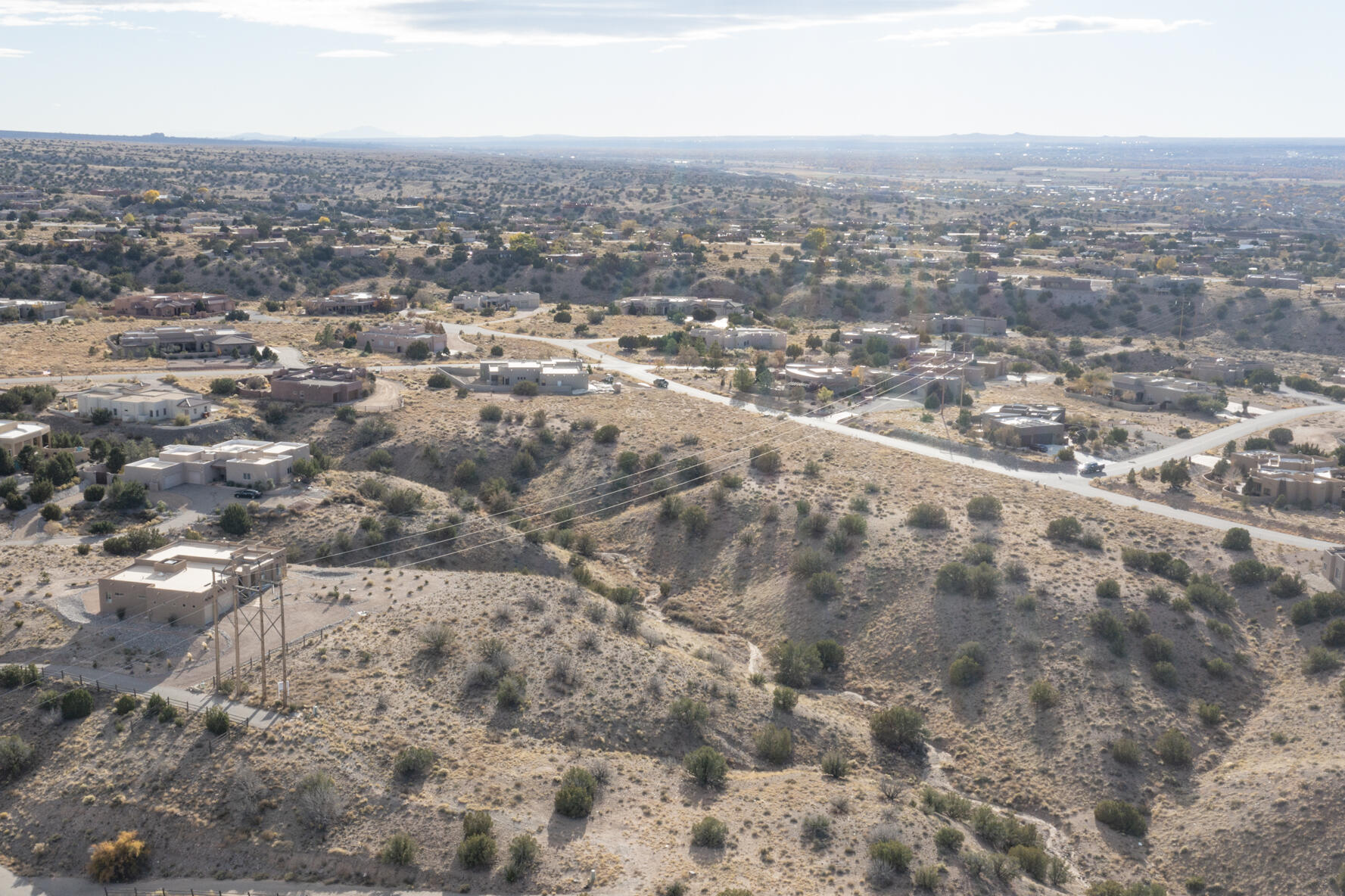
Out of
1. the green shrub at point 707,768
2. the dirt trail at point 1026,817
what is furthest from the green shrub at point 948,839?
the green shrub at point 707,768

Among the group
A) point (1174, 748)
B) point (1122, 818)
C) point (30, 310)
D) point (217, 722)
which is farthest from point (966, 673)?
point (30, 310)

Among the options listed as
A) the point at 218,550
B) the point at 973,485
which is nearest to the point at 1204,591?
the point at 973,485

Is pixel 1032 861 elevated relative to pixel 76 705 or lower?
lower

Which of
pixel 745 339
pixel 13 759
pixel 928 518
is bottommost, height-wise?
pixel 13 759

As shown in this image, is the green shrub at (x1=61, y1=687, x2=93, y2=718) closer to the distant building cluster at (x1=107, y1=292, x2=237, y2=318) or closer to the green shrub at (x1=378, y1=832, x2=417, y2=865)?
the green shrub at (x1=378, y1=832, x2=417, y2=865)

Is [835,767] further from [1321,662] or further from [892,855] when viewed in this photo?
[1321,662]

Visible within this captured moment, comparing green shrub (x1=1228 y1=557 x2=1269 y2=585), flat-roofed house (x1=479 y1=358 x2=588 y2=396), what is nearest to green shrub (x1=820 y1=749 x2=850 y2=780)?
green shrub (x1=1228 y1=557 x2=1269 y2=585)

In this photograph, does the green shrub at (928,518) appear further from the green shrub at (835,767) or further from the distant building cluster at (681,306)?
the distant building cluster at (681,306)
